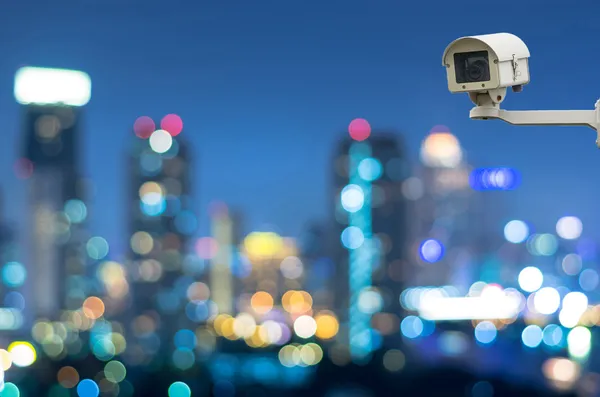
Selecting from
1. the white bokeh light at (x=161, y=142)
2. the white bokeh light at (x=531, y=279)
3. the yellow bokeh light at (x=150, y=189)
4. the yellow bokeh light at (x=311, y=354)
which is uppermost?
the white bokeh light at (x=161, y=142)

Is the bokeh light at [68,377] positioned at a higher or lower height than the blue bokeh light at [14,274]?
lower

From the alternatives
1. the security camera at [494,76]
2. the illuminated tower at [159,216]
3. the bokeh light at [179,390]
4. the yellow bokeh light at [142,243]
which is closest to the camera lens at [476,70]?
the security camera at [494,76]

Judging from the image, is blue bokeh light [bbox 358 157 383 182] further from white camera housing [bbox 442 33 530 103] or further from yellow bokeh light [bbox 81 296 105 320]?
white camera housing [bbox 442 33 530 103]

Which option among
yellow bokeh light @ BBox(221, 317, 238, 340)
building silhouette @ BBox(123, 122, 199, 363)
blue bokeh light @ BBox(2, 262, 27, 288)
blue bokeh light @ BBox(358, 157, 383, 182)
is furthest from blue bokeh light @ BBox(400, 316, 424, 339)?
blue bokeh light @ BBox(2, 262, 27, 288)

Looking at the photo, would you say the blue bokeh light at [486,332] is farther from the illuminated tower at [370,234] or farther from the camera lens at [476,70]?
the camera lens at [476,70]

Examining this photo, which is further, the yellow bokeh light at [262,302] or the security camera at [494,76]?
the yellow bokeh light at [262,302]

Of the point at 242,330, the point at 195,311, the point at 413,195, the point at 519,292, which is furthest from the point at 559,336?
the point at 195,311
